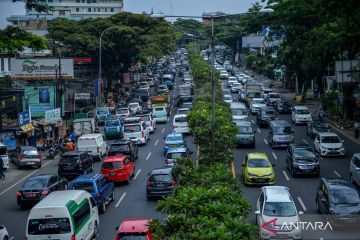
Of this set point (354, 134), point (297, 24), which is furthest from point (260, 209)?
point (297, 24)

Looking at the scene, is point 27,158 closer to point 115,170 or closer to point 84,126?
point 115,170

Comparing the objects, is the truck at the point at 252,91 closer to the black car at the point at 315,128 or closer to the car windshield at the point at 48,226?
the black car at the point at 315,128

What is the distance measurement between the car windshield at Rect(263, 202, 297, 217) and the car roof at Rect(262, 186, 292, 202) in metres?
0.24

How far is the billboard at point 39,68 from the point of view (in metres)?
64.1

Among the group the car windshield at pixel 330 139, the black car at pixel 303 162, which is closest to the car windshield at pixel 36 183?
the black car at pixel 303 162

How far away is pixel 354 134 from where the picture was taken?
48.2 m

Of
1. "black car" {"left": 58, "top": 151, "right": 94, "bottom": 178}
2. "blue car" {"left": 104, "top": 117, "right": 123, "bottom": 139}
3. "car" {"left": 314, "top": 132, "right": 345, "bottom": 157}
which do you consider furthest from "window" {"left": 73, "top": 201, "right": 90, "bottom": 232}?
"blue car" {"left": 104, "top": 117, "right": 123, "bottom": 139}

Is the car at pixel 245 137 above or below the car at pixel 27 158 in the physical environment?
above

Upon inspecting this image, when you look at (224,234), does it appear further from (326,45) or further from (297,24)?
(297,24)

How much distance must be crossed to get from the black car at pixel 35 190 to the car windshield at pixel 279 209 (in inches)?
436

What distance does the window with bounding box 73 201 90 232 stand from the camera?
21141mm

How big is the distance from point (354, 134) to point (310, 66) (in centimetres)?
1025

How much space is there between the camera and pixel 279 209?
73.9ft

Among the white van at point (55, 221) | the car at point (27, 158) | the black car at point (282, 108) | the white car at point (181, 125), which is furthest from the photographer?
the black car at point (282, 108)
